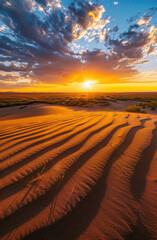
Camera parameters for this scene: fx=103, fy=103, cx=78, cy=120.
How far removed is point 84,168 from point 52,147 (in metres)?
0.77

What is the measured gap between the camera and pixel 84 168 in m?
1.35

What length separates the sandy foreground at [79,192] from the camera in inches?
29.9

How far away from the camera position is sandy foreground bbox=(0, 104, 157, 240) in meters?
0.76

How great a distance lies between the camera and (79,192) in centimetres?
103

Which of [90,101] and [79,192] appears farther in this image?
[90,101]

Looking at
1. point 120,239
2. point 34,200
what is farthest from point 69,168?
point 120,239

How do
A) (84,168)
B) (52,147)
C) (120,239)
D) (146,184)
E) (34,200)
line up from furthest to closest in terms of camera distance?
(52,147), (84,168), (146,184), (34,200), (120,239)

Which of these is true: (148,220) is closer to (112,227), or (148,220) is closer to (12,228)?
(112,227)

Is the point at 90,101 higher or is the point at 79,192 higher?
the point at 90,101

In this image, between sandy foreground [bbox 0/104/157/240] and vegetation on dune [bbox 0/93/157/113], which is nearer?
sandy foreground [bbox 0/104/157/240]

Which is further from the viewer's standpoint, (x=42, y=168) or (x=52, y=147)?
(x=52, y=147)

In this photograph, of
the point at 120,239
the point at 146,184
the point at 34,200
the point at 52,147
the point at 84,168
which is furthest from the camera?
the point at 52,147

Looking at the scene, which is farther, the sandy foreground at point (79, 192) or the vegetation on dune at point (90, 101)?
the vegetation on dune at point (90, 101)

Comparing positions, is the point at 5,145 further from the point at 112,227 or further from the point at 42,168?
the point at 112,227
